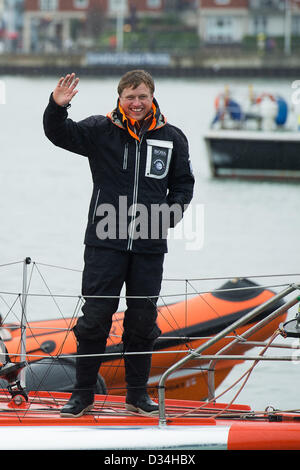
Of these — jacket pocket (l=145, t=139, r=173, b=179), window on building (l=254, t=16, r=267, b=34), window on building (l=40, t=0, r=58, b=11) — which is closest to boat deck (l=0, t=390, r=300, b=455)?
jacket pocket (l=145, t=139, r=173, b=179)

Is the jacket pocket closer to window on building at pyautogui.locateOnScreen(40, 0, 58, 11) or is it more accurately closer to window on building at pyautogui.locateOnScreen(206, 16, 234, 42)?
window on building at pyautogui.locateOnScreen(206, 16, 234, 42)

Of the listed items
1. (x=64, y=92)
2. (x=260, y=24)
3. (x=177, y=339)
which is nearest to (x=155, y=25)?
(x=260, y=24)

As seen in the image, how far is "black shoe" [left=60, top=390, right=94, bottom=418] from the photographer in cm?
437

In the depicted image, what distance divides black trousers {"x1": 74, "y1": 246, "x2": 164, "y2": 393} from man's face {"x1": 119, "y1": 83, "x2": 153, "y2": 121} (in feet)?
2.12

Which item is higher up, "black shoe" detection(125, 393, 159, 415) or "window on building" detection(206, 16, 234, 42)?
"window on building" detection(206, 16, 234, 42)

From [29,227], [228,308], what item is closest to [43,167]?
[29,227]

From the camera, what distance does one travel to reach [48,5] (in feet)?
250

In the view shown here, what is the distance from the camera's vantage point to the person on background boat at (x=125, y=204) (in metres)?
4.18

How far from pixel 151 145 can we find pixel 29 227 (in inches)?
470

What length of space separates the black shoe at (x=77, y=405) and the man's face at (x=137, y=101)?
1.35m

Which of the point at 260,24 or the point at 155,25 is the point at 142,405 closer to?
the point at 260,24

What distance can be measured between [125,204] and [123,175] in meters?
0.13

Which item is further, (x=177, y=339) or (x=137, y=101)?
(x=177, y=339)

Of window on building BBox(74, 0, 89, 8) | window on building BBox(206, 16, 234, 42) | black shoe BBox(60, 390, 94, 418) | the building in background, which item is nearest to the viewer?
black shoe BBox(60, 390, 94, 418)
